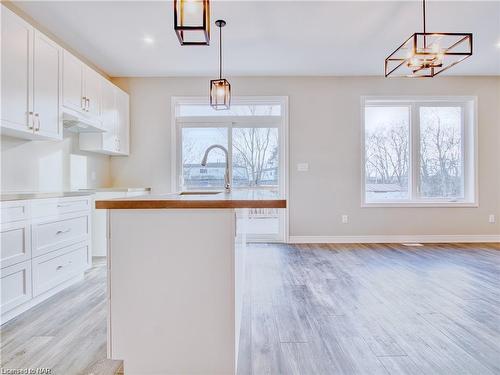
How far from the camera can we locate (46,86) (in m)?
2.57

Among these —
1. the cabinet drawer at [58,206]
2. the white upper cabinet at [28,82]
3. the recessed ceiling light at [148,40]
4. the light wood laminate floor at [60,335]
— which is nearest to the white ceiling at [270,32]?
the recessed ceiling light at [148,40]

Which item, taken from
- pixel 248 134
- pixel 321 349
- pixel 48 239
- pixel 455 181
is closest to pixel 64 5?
pixel 48 239

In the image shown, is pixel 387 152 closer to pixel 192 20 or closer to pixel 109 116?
pixel 192 20

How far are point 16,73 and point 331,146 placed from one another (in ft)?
13.0

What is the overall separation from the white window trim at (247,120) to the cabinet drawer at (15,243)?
2.48m

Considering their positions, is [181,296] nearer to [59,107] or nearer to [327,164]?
[59,107]

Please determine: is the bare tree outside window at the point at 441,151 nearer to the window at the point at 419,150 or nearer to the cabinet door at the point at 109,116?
the window at the point at 419,150

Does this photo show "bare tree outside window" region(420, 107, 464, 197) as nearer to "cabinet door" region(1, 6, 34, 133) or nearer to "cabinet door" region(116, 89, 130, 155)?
"cabinet door" region(116, 89, 130, 155)

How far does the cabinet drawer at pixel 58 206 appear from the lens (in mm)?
2247

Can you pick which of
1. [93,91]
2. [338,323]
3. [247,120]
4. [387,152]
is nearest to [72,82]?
[93,91]

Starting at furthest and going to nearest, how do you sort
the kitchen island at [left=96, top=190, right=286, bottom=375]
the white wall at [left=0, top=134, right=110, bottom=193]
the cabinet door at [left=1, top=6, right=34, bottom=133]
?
the white wall at [left=0, top=134, right=110, bottom=193], the cabinet door at [left=1, top=6, right=34, bottom=133], the kitchen island at [left=96, top=190, right=286, bottom=375]

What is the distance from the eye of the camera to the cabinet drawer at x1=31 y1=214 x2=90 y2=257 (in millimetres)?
2250

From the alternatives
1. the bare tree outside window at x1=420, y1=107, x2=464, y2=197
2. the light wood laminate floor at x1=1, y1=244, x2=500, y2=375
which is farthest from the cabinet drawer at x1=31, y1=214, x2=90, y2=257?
the bare tree outside window at x1=420, y1=107, x2=464, y2=197

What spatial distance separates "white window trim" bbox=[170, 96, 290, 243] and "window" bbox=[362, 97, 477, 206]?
1.36 m
